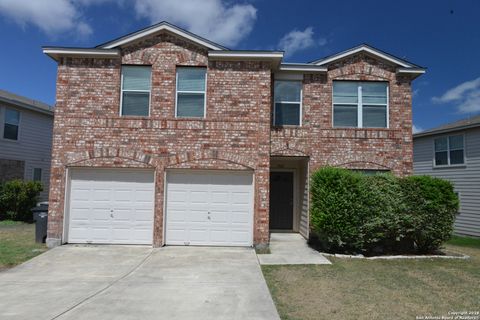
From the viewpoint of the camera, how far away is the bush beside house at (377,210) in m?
9.84

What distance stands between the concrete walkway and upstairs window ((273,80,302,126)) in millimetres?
4038

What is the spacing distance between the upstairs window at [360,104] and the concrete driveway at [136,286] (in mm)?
5774

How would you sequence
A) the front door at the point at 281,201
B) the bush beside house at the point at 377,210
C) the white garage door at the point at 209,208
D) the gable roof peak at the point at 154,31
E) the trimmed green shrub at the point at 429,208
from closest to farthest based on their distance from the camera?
the bush beside house at the point at 377,210, the trimmed green shrub at the point at 429,208, the white garage door at the point at 209,208, the gable roof peak at the point at 154,31, the front door at the point at 281,201

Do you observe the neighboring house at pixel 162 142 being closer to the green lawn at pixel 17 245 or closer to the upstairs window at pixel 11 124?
the green lawn at pixel 17 245

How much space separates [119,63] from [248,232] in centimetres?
673

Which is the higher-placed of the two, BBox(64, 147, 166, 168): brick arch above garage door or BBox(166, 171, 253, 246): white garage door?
BBox(64, 147, 166, 168): brick arch above garage door

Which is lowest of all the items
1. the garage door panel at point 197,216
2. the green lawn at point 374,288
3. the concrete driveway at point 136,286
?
the concrete driveway at point 136,286

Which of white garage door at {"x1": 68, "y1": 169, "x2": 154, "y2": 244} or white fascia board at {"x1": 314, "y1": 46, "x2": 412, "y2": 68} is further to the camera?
white fascia board at {"x1": 314, "y1": 46, "x2": 412, "y2": 68}

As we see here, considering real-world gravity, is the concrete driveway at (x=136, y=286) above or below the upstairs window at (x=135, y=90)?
below

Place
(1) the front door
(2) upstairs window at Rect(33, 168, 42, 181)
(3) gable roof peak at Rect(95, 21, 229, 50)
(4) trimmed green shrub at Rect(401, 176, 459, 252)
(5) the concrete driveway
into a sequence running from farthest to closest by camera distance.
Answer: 1. (2) upstairs window at Rect(33, 168, 42, 181)
2. (1) the front door
3. (3) gable roof peak at Rect(95, 21, 229, 50)
4. (4) trimmed green shrub at Rect(401, 176, 459, 252)
5. (5) the concrete driveway

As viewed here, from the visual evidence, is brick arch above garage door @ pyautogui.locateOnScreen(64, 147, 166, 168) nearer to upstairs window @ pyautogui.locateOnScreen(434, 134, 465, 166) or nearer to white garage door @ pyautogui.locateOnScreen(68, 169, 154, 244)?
white garage door @ pyautogui.locateOnScreen(68, 169, 154, 244)

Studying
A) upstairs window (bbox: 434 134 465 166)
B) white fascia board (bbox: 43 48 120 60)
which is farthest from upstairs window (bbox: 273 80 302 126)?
upstairs window (bbox: 434 134 465 166)

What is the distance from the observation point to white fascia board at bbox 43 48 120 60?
1087 cm

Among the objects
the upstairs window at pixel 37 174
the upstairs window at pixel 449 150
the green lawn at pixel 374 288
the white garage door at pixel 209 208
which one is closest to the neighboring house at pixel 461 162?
the upstairs window at pixel 449 150
